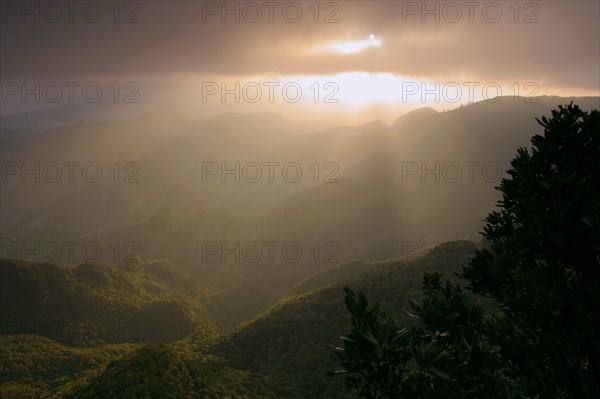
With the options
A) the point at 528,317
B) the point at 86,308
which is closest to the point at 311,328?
the point at 528,317

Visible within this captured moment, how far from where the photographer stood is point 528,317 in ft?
28.1

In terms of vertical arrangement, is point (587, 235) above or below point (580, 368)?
above

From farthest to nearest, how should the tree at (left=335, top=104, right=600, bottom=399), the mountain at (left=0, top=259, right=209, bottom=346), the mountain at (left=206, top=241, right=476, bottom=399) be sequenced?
the mountain at (left=0, top=259, right=209, bottom=346) → the mountain at (left=206, top=241, right=476, bottom=399) → the tree at (left=335, top=104, right=600, bottom=399)

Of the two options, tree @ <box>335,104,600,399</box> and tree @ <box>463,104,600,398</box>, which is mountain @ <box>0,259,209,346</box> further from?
tree @ <box>463,104,600,398</box>

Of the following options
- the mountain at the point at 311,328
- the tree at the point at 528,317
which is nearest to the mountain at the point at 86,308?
the mountain at the point at 311,328

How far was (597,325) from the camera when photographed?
8195 mm

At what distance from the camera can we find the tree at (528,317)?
282 inches

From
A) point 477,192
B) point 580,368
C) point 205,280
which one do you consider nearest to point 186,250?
point 205,280

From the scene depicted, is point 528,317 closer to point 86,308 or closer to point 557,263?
point 557,263

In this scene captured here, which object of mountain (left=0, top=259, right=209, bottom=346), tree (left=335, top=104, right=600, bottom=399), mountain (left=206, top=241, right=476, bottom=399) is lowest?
mountain (left=0, top=259, right=209, bottom=346)

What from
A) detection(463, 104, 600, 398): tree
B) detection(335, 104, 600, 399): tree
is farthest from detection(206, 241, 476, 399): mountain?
detection(335, 104, 600, 399): tree

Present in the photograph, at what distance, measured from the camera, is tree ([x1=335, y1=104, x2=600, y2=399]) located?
717 cm

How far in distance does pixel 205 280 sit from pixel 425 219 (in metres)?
101

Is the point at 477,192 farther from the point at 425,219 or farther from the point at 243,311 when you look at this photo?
the point at 243,311
